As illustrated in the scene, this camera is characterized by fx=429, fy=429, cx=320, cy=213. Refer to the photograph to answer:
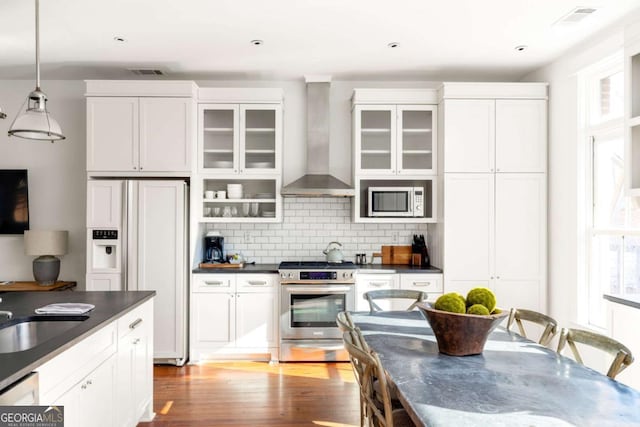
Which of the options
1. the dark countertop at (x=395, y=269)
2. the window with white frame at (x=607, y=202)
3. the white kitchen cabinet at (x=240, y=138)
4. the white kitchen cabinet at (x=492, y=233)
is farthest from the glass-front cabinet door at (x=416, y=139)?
the window with white frame at (x=607, y=202)

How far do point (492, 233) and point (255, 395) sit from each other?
270cm

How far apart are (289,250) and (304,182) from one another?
33.3 inches

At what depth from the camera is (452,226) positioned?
4285 mm

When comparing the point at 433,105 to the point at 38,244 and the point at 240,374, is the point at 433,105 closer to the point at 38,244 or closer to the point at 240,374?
the point at 240,374

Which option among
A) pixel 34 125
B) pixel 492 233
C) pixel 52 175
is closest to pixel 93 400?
pixel 34 125

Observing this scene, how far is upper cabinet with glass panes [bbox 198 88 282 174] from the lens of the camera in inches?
175

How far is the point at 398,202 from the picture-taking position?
4496 mm

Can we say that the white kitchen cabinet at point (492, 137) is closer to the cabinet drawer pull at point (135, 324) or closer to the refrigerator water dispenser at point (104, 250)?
the cabinet drawer pull at point (135, 324)

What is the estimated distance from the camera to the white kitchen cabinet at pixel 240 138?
176 inches

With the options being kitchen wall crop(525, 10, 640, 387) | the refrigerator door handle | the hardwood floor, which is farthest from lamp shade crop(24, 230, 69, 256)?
kitchen wall crop(525, 10, 640, 387)

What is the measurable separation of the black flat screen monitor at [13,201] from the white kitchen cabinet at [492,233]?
4.44 meters

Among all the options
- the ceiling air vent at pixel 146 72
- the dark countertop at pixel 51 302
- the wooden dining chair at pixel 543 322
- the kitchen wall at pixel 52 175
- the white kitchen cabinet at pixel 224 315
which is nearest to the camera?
the dark countertop at pixel 51 302

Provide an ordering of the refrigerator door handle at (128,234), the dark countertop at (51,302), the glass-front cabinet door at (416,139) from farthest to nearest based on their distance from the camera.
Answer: the glass-front cabinet door at (416,139)
the refrigerator door handle at (128,234)
the dark countertop at (51,302)

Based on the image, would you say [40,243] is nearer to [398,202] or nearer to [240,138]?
[240,138]
